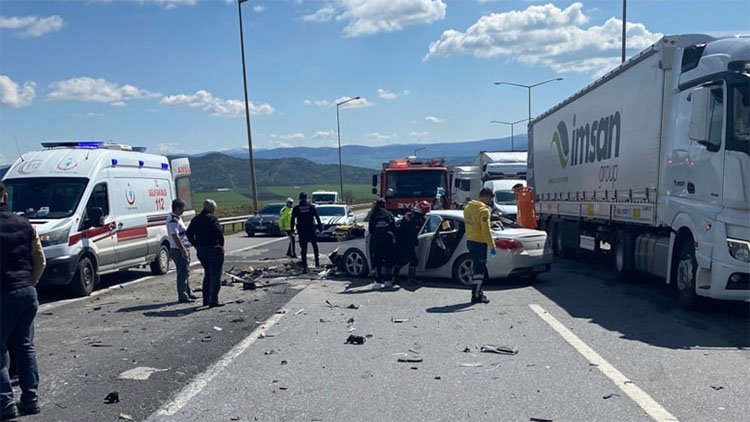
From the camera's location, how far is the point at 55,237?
12023 millimetres

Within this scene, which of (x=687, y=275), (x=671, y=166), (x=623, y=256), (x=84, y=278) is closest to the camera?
(x=687, y=275)

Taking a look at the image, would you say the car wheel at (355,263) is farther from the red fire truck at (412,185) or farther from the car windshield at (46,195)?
the red fire truck at (412,185)

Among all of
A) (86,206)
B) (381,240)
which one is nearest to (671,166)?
(381,240)

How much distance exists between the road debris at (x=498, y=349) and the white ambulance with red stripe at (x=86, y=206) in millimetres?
7478

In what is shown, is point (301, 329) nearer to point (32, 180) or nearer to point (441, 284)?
point (441, 284)

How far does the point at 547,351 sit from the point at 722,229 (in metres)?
2.94

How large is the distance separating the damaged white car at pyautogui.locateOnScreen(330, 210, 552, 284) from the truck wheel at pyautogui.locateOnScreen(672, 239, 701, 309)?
2.99 meters

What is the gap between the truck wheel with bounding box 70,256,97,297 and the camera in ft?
41.3

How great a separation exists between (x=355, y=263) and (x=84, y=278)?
5.00m

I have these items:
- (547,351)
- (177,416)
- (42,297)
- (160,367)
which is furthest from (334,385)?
(42,297)

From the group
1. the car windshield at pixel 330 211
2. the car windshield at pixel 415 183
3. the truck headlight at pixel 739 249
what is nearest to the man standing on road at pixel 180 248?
the truck headlight at pixel 739 249

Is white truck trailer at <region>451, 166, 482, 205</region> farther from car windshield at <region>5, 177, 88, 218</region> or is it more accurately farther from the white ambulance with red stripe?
car windshield at <region>5, 177, 88, 218</region>

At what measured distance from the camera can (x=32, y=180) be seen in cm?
1309

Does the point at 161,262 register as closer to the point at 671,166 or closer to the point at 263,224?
the point at 671,166
